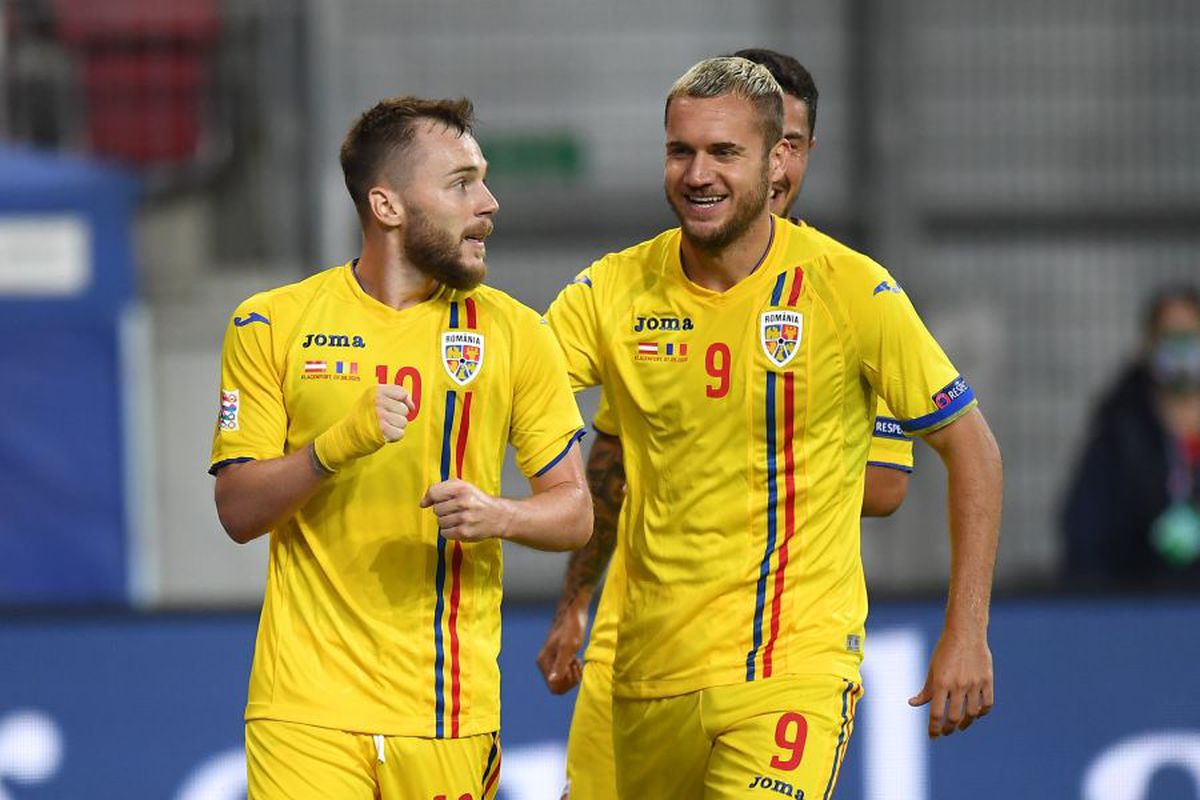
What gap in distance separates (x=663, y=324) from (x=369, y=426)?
100 centimetres

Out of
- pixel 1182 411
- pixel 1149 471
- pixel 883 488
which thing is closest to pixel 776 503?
pixel 883 488

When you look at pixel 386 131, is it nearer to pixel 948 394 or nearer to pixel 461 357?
pixel 461 357

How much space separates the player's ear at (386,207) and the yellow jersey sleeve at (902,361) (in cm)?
103

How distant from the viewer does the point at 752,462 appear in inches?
190

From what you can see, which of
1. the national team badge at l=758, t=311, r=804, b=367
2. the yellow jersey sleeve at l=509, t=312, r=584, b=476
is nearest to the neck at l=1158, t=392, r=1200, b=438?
the national team badge at l=758, t=311, r=804, b=367

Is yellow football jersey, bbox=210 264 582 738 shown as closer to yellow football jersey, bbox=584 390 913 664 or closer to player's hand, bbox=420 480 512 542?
player's hand, bbox=420 480 512 542

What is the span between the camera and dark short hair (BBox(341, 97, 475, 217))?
15.1 ft

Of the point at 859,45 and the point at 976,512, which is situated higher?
the point at 859,45

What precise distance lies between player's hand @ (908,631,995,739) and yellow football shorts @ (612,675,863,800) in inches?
10.8

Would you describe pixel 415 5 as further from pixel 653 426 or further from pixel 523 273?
pixel 653 426

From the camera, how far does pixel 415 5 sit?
10406mm

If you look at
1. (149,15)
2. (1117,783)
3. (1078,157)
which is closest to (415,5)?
(149,15)

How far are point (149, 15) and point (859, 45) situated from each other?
11.3ft

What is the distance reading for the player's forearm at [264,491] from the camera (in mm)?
4312
